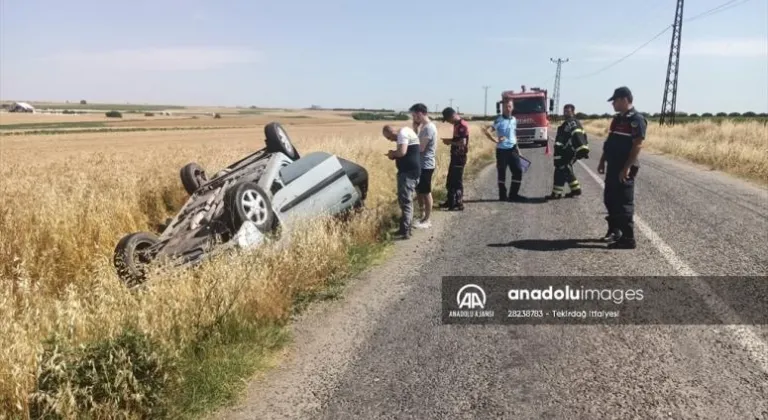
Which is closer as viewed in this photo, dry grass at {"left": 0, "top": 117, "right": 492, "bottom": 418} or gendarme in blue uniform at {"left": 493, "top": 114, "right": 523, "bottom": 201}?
dry grass at {"left": 0, "top": 117, "right": 492, "bottom": 418}

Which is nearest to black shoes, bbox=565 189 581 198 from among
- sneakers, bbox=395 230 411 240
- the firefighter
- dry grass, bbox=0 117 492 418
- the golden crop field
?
the firefighter

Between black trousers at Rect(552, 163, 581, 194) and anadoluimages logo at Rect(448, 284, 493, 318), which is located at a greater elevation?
black trousers at Rect(552, 163, 581, 194)

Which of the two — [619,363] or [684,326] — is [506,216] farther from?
[619,363]

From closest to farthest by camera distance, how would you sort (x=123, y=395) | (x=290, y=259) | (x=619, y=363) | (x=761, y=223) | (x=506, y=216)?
(x=123, y=395), (x=619, y=363), (x=290, y=259), (x=761, y=223), (x=506, y=216)

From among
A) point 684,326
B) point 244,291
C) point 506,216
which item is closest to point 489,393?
point 684,326

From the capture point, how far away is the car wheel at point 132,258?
536 cm

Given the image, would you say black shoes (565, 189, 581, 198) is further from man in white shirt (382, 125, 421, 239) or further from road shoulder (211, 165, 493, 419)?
road shoulder (211, 165, 493, 419)

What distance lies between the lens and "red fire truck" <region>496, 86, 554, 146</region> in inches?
969

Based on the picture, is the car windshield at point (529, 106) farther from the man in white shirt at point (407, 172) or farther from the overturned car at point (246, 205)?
the man in white shirt at point (407, 172)

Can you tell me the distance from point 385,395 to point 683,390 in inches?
71.0

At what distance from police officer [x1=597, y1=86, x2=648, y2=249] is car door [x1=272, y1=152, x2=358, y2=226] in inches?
143

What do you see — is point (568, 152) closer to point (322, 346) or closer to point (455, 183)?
point (455, 183)

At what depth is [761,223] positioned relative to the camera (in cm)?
762

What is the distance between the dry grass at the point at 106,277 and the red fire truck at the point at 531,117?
16.2 meters
